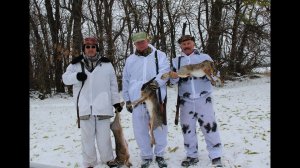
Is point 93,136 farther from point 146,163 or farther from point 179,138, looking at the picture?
point 179,138

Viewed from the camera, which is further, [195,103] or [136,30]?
[136,30]

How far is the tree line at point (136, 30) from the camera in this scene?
18.3 metres

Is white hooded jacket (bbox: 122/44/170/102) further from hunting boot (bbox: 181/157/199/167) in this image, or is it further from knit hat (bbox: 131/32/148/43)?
hunting boot (bbox: 181/157/199/167)

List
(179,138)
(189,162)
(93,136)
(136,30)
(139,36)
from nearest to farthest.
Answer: (139,36)
(93,136)
(189,162)
(179,138)
(136,30)

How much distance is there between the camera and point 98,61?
4.88 meters

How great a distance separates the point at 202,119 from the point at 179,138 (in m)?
1.99

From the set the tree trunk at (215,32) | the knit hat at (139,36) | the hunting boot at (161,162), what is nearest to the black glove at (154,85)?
the knit hat at (139,36)

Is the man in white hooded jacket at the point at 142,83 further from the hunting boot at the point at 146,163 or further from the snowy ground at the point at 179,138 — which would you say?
the snowy ground at the point at 179,138

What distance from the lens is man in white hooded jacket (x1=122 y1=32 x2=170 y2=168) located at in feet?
15.7

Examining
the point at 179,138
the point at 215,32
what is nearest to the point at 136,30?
the point at 215,32

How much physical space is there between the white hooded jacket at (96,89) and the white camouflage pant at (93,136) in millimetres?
132

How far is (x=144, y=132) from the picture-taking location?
4828mm

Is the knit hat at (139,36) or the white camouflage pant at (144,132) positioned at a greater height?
the knit hat at (139,36)

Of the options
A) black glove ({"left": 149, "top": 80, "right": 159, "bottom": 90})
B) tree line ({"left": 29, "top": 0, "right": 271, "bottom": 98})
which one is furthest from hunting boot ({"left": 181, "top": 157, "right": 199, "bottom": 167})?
tree line ({"left": 29, "top": 0, "right": 271, "bottom": 98})
